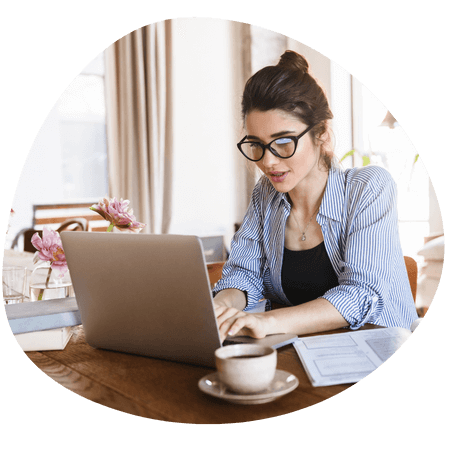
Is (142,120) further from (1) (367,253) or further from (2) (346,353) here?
(2) (346,353)

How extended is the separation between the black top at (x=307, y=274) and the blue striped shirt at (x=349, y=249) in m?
0.02

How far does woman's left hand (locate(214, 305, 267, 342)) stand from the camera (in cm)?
80

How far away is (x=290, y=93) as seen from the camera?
1202 mm

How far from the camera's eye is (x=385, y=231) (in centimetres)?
112

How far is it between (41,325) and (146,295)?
0.25m

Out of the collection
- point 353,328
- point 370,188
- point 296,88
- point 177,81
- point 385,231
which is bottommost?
point 353,328

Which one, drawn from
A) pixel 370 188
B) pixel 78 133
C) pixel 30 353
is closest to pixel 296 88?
pixel 370 188

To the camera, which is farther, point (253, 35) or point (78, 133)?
point (78, 133)

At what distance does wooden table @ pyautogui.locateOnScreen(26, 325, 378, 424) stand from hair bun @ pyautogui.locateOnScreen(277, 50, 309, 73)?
→ 756 millimetres

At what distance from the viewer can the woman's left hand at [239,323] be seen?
80 centimetres

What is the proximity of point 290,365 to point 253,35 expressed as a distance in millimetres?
2956

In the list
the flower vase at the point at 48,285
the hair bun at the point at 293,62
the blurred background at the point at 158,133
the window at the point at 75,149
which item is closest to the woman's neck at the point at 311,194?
the hair bun at the point at 293,62

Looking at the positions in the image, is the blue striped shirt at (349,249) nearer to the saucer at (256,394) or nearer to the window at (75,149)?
the saucer at (256,394)

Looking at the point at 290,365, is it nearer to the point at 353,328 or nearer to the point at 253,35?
the point at 353,328
